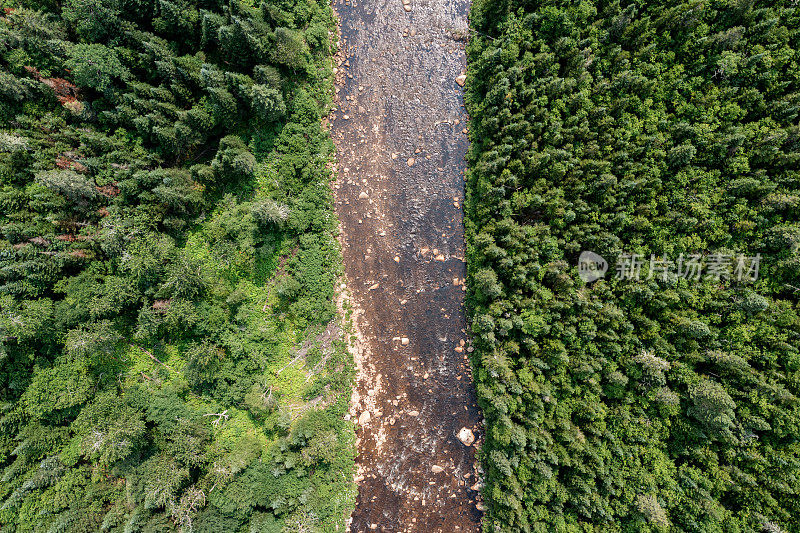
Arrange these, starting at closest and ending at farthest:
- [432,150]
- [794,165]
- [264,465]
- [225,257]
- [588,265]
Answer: [794,165]
[588,265]
[264,465]
[225,257]
[432,150]

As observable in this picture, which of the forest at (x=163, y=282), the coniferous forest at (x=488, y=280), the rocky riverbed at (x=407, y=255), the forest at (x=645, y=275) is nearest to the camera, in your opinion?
the forest at (x=645, y=275)

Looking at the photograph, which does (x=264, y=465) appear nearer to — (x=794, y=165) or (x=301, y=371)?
(x=301, y=371)

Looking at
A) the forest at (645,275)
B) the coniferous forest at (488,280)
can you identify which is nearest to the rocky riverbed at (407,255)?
the coniferous forest at (488,280)

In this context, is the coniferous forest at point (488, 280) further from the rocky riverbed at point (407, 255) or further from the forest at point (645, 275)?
the rocky riverbed at point (407, 255)

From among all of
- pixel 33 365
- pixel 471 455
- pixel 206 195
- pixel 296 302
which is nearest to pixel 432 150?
pixel 296 302

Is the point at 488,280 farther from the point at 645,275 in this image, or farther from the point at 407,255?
the point at 645,275

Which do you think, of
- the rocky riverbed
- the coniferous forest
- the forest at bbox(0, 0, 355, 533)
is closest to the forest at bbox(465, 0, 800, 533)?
the coniferous forest
